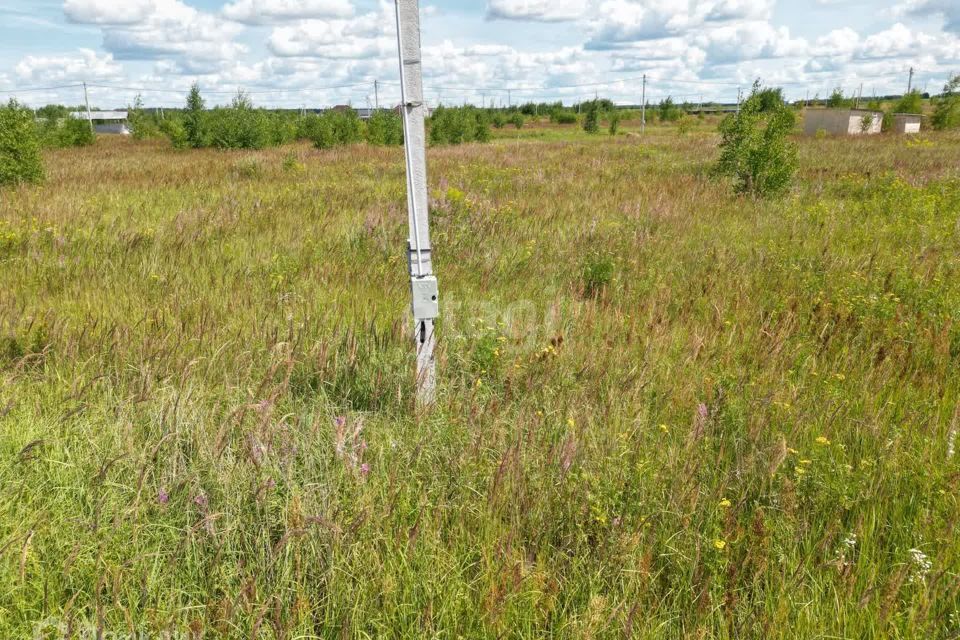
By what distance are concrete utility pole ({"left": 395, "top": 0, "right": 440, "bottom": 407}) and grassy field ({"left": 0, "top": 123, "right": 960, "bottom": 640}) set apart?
0.16 m

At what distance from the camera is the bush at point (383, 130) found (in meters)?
30.5

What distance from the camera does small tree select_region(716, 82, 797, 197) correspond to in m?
9.41

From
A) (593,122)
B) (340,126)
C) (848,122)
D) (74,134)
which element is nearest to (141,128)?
(74,134)

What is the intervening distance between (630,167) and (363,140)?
24043 millimetres

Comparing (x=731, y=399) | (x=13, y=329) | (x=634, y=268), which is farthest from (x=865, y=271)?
(x=13, y=329)

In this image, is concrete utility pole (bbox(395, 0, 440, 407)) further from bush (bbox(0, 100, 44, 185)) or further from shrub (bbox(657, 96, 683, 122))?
shrub (bbox(657, 96, 683, 122))

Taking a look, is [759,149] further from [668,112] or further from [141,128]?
[668,112]

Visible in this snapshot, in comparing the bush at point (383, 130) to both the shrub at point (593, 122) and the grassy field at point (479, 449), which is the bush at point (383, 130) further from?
the grassy field at point (479, 449)

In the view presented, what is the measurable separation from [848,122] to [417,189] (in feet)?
138

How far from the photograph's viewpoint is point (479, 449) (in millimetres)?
2340

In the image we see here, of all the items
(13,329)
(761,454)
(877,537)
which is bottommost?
(877,537)

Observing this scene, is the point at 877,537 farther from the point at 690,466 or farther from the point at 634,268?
the point at 634,268

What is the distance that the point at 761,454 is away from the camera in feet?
7.69

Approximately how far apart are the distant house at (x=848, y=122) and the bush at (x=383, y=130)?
2476 cm
